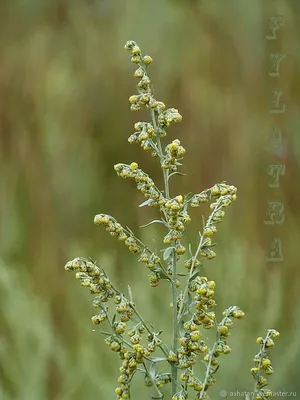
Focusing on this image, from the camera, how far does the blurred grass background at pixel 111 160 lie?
150 cm

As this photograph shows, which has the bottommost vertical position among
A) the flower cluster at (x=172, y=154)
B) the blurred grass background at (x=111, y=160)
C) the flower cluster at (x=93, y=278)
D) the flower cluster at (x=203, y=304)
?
the flower cluster at (x=203, y=304)

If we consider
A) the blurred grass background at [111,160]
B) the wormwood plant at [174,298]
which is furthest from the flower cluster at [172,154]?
the blurred grass background at [111,160]

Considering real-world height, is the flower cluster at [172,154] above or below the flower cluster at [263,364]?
above

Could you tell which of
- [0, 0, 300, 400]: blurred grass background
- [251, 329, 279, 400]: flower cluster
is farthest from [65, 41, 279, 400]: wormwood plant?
[0, 0, 300, 400]: blurred grass background

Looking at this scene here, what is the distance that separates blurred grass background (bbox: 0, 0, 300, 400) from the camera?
1.50 meters

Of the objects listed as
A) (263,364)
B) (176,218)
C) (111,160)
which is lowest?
(263,364)

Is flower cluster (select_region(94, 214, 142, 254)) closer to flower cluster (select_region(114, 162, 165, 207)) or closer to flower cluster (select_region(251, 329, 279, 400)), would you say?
flower cluster (select_region(114, 162, 165, 207))

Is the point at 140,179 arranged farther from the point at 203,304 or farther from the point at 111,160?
the point at 111,160

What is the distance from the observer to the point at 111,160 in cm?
150

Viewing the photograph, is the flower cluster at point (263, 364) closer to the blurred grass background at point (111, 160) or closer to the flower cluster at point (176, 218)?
the flower cluster at point (176, 218)

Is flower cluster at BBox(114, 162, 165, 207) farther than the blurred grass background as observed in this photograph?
No

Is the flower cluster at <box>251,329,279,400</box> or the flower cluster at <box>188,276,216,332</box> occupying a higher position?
the flower cluster at <box>188,276,216,332</box>

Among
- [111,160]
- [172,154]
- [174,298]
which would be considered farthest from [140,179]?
[111,160]

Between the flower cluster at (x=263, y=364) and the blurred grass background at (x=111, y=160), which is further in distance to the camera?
the blurred grass background at (x=111, y=160)
